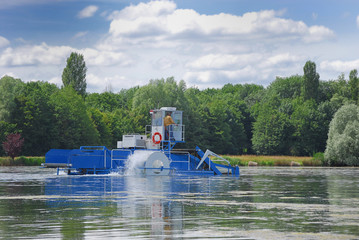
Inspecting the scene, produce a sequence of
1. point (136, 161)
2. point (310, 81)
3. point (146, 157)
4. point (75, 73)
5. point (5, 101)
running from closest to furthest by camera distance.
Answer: point (146, 157), point (136, 161), point (5, 101), point (75, 73), point (310, 81)

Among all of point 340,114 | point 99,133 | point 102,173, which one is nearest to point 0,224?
point 102,173

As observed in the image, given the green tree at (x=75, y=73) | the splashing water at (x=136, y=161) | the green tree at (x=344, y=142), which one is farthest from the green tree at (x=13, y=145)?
the green tree at (x=344, y=142)

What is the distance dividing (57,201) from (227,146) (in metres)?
104

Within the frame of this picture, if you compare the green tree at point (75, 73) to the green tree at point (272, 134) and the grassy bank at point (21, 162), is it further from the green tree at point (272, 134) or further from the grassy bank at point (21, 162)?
the grassy bank at point (21, 162)

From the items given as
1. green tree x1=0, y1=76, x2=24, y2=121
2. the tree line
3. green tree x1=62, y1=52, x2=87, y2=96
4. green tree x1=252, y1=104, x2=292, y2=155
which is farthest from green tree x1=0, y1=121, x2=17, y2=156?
green tree x1=252, y1=104, x2=292, y2=155

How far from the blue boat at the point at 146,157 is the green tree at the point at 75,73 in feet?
251

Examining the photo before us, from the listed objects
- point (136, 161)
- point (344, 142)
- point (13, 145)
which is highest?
point (344, 142)

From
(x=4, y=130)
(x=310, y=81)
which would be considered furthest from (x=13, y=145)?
(x=310, y=81)

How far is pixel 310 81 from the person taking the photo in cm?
13288

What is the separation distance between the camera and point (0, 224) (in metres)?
14.7

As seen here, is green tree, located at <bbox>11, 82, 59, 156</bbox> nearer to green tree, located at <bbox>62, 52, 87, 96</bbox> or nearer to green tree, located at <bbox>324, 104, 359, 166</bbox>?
green tree, located at <bbox>62, 52, 87, 96</bbox>

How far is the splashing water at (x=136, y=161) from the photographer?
143 feet

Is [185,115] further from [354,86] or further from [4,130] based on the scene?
[354,86]

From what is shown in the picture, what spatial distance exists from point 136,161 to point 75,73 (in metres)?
80.5
